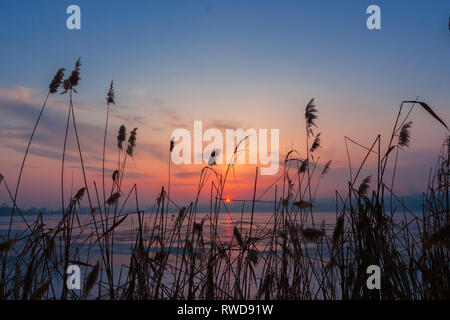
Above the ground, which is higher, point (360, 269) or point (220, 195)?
point (220, 195)

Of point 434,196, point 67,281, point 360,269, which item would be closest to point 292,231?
point 360,269
